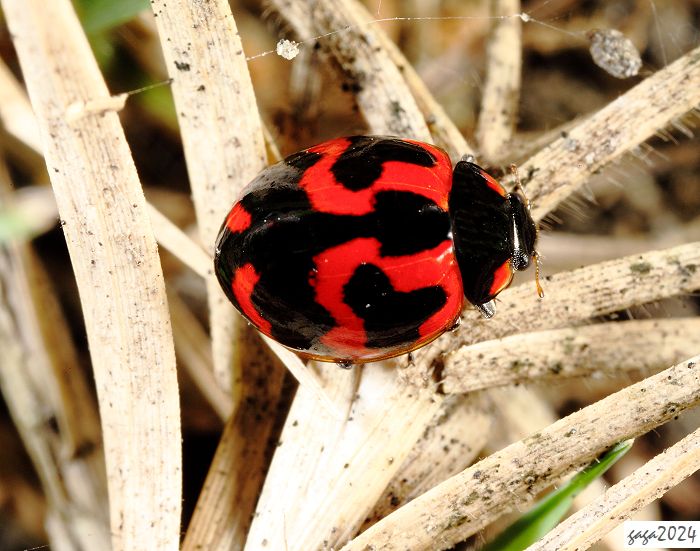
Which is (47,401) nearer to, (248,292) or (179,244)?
(179,244)

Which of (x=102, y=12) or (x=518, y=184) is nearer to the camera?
(x=518, y=184)

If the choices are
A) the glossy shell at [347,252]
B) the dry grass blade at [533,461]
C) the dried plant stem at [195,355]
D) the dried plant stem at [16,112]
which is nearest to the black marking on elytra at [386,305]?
the glossy shell at [347,252]

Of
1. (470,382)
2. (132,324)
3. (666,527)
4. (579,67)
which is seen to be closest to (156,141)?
(132,324)

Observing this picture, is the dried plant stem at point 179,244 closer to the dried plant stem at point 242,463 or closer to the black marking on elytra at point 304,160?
the dried plant stem at point 242,463

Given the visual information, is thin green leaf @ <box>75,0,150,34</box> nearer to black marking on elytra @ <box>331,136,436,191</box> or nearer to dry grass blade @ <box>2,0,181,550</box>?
dry grass blade @ <box>2,0,181,550</box>

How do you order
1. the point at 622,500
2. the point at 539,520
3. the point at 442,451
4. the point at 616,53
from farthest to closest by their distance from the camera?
the point at 616,53, the point at 442,451, the point at 539,520, the point at 622,500

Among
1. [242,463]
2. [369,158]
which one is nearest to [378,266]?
[369,158]
